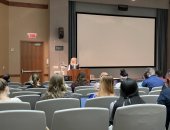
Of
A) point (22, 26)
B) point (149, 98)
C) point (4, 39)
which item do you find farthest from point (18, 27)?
point (149, 98)

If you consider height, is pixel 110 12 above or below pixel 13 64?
above

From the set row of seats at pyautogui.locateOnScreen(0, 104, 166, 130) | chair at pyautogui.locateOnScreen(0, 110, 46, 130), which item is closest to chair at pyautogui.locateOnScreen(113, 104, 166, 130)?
row of seats at pyautogui.locateOnScreen(0, 104, 166, 130)

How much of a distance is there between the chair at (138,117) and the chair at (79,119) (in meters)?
0.13

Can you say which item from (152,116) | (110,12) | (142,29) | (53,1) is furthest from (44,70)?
(152,116)

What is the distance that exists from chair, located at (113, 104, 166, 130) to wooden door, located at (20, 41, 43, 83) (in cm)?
926

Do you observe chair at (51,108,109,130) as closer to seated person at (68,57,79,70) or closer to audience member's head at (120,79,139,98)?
audience member's head at (120,79,139,98)

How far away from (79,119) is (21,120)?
463 mm

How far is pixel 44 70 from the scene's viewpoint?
1170 centimetres

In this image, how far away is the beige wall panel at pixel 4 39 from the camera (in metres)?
10.4

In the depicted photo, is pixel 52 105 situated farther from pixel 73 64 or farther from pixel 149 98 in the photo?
pixel 73 64

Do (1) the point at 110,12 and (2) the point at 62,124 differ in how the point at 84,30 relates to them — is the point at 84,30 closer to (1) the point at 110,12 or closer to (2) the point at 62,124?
(1) the point at 110,12

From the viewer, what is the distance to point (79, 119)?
2.34 m

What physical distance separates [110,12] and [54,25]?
108 inches

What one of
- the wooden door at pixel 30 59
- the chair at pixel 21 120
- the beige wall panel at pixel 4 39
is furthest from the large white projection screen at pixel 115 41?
the chair at pixel 21 120
